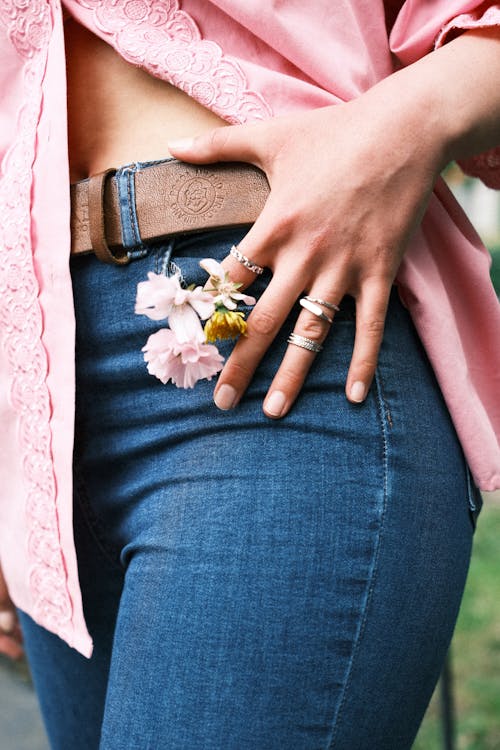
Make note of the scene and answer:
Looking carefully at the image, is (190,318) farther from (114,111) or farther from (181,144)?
(114,111)

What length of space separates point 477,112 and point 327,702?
60 cm

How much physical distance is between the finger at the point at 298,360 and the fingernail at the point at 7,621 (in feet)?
2.43

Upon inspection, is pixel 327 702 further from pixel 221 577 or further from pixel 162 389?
pixel 162 389

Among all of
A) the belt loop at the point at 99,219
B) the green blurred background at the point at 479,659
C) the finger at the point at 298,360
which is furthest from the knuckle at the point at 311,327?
the green blurred background at the point at 479,659

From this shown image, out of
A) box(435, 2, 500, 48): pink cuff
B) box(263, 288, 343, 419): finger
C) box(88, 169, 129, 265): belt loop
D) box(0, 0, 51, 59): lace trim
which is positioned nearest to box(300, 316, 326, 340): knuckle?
box(263, 288, 343, 419): finger

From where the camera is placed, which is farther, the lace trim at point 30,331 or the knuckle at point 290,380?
the lace trim at point 30,331

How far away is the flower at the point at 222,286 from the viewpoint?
79cm

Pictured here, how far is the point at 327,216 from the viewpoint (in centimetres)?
78

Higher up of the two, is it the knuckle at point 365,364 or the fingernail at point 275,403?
the knuckle at point 365,364

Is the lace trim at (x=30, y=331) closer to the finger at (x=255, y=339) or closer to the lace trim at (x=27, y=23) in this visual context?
the lace trim at (x=27, y=23)

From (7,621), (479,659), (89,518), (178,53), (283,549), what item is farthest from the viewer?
(479,659)

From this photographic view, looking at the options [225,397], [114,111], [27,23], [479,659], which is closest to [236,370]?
[225,397]

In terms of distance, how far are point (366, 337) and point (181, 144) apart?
10.9 inches

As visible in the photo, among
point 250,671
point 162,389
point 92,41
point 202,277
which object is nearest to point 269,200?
point 202,277
